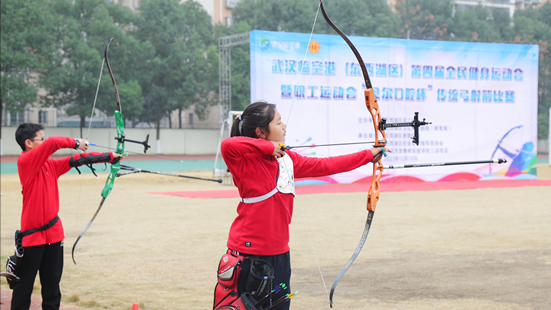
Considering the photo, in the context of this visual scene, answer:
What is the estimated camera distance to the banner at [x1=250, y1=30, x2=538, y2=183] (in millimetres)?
17234

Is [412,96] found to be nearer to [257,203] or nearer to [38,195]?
[38,195]

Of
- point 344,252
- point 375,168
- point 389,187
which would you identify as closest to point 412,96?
point 389,187

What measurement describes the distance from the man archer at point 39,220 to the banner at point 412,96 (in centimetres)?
1272

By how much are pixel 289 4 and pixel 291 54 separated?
1143 inches

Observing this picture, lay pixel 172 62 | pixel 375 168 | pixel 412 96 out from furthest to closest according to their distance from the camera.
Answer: pixel 172 62 < pixel 412 96 < pixel 375 168

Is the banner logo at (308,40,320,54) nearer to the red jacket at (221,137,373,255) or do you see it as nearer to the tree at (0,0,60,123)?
the red jacket at (221,137,373,255)

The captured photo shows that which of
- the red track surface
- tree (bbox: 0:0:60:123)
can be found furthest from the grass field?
tree (bbox: 0:0:60:123)

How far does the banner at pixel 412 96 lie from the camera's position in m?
17.2

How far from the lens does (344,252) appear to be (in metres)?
7.48

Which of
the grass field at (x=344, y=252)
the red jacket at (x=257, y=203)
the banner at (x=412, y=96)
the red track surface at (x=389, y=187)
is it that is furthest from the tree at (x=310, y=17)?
the red jacket at (x=257, y=203)

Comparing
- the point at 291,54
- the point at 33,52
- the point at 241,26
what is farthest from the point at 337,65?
the point at 241,26

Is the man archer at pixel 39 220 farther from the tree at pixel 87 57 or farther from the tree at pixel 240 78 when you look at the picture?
the tree at pixel 240 78

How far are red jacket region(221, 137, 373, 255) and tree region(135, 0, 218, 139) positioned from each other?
3722cm

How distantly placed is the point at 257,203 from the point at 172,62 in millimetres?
38606
